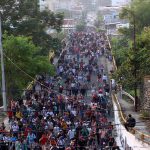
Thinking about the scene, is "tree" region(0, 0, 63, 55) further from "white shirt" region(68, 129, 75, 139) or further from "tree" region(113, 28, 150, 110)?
"white shirt" region(68, 129, 75, 139)

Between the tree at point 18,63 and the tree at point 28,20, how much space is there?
9862mm

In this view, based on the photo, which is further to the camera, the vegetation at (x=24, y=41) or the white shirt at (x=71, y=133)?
the vegetation at (x=24, y=41)

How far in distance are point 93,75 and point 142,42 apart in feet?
41.0

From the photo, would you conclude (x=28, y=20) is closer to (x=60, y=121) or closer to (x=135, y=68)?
(x=135, y=68)

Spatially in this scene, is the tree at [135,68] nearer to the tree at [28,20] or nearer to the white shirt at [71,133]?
the white shirt at [71,133]

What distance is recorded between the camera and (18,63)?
3959 cm

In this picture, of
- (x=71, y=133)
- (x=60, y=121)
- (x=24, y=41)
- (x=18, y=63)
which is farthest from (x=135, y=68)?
(x=71, y=133)

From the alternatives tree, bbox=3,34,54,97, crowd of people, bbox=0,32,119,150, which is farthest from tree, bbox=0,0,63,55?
tree, bbox=3,34,54,97

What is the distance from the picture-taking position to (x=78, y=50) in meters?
69.9

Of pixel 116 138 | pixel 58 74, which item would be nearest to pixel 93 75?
pixel 58 74

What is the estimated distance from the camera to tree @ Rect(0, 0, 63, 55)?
2009 inches

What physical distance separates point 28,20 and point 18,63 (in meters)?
13.0

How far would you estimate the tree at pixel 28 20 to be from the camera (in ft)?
167

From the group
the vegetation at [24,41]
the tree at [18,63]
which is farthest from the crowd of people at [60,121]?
the vegetation at [24,41]
